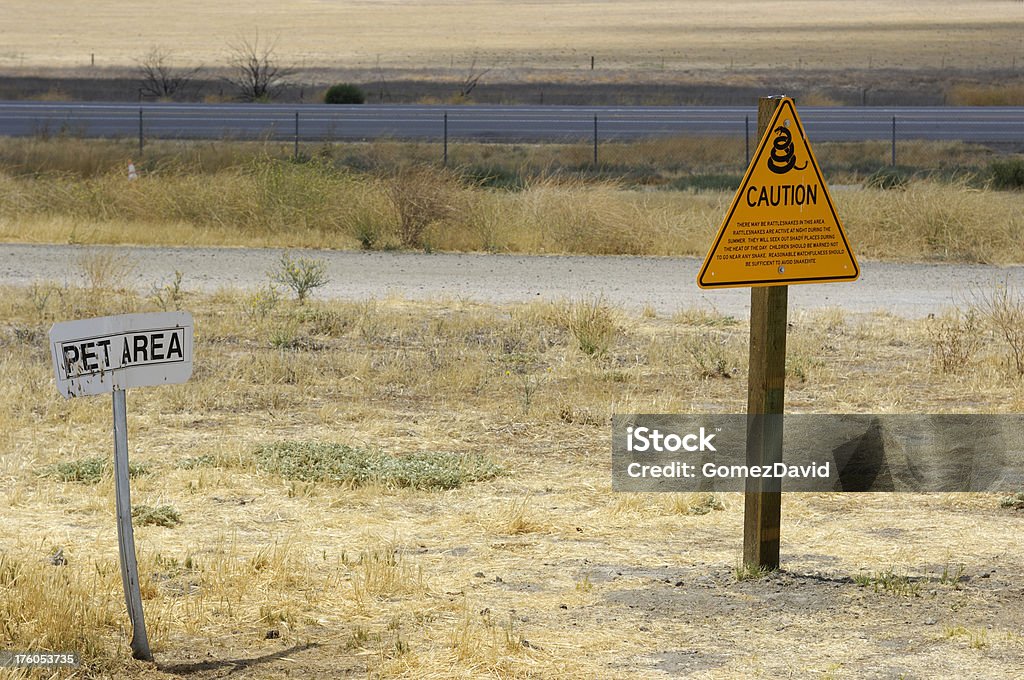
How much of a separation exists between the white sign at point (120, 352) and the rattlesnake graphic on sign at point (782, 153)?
2336 mm

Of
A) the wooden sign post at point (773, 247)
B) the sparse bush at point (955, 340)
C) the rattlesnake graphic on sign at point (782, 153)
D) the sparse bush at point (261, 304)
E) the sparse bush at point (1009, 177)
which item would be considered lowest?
the sparse bush at point (955, 340)

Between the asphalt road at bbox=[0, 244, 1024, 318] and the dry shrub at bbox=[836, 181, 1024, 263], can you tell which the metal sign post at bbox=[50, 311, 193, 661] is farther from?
the dry shrub at bbox=[836, 181, 1024, 263]

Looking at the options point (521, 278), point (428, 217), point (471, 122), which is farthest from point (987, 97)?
point (521, 278)

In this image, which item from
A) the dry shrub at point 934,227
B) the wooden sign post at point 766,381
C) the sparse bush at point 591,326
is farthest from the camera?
the dry shrub at point 934,227

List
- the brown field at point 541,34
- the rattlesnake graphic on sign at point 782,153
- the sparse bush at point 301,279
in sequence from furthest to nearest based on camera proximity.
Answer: the brown field at point 541,34 < the sparse bush at point 301,279 < the rattlesnake graphic on sign at point 782,153


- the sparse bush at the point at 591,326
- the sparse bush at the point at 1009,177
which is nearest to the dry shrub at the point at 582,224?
the sparse bush at the point at 591,326

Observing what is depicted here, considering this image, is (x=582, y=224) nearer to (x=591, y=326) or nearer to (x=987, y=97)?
(x=591, y=326)

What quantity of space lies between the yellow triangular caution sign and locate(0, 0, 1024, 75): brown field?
6433 cm

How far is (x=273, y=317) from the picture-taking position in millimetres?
11922

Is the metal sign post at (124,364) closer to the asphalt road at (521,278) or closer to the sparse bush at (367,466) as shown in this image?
→ the sparse bush at (367,466)

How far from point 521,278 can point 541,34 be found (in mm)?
91951

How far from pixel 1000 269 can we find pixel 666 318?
228 inches

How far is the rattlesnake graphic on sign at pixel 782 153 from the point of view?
5094mm

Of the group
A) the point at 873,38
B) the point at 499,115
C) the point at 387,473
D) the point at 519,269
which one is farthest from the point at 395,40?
the point at 387,473
